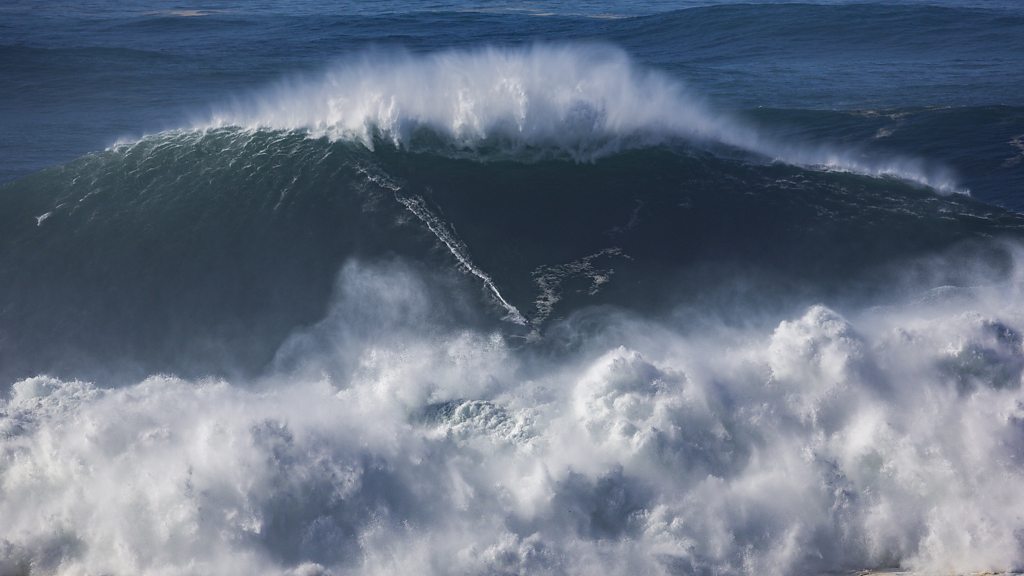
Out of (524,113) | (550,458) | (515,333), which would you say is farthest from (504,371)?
(524,113)

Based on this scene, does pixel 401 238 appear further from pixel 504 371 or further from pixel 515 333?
pixel 504 371

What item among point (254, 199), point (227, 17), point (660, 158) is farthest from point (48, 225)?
point (227, 17)

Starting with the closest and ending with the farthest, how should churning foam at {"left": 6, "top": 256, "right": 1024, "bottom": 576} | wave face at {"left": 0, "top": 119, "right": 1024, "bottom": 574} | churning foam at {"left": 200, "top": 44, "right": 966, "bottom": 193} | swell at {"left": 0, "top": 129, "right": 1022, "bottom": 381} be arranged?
churning foam at {"left": 6, "top": 256, "right": 1024, "bottom": 576} < wave face at {"left": 0, "top": 119, "right": 1024, "bottom": 574} < swell at {"left": 0, "top": 129, "right": 1022, "bottom": 381} < churning foam at {"left": 200, "top": 44, "right": 966, "bottom": 193}

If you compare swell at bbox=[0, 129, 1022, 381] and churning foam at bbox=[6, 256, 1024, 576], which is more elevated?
swell at bbox=[0, 129, 1022, 381]

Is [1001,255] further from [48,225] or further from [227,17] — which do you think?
[227,17]

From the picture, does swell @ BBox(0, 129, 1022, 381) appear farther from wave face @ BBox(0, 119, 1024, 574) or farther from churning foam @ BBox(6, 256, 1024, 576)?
churning foam @ BBox(6, 256, 1024, 576)

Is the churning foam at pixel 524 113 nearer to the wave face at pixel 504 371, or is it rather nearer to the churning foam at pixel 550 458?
the wave face at pixel 504 371

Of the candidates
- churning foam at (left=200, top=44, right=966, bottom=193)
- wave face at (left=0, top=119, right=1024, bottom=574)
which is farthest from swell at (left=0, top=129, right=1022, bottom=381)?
churning foam at (left=200, top=44, right=966, bottom=193)
